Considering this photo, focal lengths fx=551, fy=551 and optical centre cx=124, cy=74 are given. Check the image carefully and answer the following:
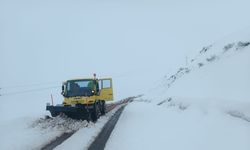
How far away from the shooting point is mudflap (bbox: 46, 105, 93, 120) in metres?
31.9

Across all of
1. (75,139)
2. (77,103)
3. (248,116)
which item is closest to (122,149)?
(75,139)

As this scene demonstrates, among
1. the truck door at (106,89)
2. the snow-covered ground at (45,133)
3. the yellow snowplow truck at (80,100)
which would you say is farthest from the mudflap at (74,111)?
the truck door at (106,89)

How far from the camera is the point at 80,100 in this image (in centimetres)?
3303

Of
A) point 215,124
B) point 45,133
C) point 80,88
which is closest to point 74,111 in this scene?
point 80,88

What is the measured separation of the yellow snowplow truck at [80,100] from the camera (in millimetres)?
32250

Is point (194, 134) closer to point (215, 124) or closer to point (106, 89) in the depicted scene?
point (215, 124)

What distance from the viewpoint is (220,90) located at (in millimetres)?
20719

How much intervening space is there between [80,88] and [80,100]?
3.92 ft

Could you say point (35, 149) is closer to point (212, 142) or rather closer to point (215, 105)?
point (215, 105)

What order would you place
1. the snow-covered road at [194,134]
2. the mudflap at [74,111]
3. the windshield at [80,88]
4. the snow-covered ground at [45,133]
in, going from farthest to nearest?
the windshield at [80,88] → the mudflap at [74,111] → the snow-covered ground at [45,133] → the snow-covered road at [194,134]

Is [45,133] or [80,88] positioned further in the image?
[80,88]

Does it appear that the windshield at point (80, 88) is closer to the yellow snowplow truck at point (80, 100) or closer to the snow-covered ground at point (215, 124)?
the yellow snowplow truck at point (80, 100)

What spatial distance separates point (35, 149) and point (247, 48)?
449 inches

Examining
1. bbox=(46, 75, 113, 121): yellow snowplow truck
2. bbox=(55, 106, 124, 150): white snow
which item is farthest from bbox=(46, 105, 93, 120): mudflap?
bbox=(55, 106, 124, 150): white snow
